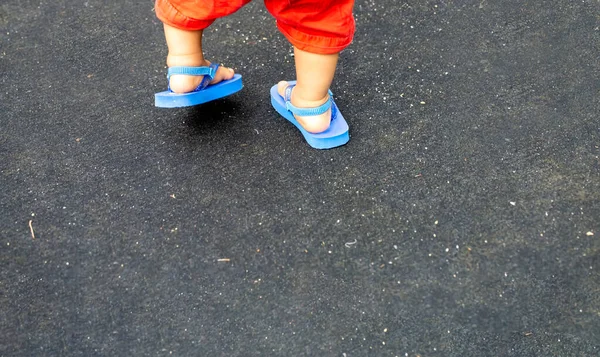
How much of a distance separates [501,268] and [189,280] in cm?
65

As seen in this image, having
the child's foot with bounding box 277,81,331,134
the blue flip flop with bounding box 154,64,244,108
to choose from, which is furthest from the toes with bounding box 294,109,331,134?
the blue flip flop with bounding box 154,64,244,108

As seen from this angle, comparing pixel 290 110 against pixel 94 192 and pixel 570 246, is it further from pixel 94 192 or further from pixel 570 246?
pixel 570 246

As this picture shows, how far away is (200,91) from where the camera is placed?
150 cm

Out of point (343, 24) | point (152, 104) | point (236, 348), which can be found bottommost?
point (236, 348)

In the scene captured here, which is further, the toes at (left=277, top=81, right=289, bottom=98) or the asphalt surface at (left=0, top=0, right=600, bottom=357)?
the toes at (left=277, top=81, right=289, bottom=98)

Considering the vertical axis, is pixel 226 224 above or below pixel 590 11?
below

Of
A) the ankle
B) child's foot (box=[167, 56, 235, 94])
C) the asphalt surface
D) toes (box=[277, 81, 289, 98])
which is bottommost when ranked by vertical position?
the asphalt surface

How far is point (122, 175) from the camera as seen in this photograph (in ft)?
4.75

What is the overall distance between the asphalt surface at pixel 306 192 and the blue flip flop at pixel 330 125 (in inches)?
1.0

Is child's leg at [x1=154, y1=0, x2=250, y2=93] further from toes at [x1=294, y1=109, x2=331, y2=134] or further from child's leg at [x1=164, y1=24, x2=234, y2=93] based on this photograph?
toes at [x1=294, y1=109, x2=331, y2=134]

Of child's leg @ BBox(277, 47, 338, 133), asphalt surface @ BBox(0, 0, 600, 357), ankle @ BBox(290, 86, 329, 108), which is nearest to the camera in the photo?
asphalt surface @ BBox(0, 0, 600, 357)

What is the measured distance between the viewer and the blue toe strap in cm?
142

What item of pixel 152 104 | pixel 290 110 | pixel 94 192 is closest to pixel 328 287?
pixel 290 110

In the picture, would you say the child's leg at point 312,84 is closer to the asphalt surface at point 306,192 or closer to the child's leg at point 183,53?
the asphalt surface at point 306,192
